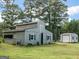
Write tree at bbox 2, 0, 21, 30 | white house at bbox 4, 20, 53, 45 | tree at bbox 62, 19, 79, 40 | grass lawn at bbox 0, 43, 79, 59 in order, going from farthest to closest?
Result: tree at bbox 62, 19, 79, 40
tree at bbox 2, 0, 21, 30
white house at bbox 4, 20, 53, 45
grass lawn at bbox 0, 43, 79, 59

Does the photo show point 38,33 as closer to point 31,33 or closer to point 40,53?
point 31,33

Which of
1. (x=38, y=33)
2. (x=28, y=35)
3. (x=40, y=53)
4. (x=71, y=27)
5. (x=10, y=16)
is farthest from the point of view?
(x=71, y=27)

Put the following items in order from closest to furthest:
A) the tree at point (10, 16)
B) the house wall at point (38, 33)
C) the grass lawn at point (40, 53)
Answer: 1. the grass lawn at point (40, 53)
2. the house wall at point (38, 33)
3. the tree at point (10, 16)

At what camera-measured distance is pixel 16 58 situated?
2092 cm

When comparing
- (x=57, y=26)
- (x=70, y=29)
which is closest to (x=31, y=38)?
(x=57, y=26)

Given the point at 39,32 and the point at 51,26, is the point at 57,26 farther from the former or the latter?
the point at 39,32

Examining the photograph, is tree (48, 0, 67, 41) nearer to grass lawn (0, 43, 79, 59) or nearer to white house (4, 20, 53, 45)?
white house (4, 20, 53, 45)

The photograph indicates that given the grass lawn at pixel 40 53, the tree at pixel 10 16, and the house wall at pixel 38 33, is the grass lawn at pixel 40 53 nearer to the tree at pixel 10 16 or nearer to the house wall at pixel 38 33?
the house wall at pixel 38 33

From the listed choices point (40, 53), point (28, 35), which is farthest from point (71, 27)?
point (40, 53)

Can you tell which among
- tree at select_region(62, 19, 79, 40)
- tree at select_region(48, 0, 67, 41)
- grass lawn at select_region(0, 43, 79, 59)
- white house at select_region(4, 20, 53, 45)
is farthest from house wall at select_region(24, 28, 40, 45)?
tree at select_region(62, 19, 79, 40)

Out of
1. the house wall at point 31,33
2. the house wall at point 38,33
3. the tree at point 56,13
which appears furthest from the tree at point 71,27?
the house wall at point 31,33

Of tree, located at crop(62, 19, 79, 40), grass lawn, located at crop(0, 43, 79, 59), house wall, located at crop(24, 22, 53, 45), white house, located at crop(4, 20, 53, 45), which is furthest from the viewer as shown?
tree, located at crop(62, 19, 79, 40)

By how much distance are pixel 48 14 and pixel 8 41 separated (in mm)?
28222

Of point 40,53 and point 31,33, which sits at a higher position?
point 31,33
